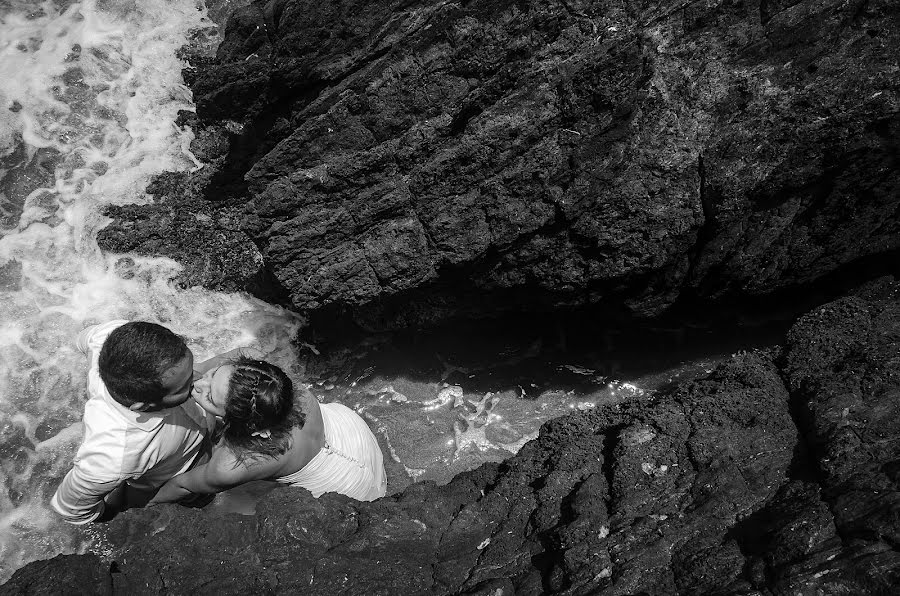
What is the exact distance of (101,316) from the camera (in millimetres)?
4973

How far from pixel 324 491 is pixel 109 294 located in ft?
9.80

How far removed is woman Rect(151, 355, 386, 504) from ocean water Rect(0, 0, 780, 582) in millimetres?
259

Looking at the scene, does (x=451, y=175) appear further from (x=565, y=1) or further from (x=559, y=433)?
(x=559, y=433)

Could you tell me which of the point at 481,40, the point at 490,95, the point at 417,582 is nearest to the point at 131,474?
the point at 417,582

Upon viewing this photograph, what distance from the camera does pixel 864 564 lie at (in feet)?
7.11

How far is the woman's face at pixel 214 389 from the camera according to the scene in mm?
2975

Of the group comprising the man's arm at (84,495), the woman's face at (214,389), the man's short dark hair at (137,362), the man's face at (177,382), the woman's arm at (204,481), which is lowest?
the woman's arm at (204,481)

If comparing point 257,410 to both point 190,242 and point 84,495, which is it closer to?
point 84,495

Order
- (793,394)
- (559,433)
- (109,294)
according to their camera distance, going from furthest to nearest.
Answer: (109,294) < (559,433) < (793,394)

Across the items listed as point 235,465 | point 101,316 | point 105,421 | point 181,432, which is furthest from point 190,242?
point 235,465

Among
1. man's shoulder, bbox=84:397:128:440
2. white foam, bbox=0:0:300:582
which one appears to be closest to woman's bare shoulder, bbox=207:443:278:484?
man's shoulder, bbox=84:397:128:440

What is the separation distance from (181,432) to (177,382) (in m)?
0.47

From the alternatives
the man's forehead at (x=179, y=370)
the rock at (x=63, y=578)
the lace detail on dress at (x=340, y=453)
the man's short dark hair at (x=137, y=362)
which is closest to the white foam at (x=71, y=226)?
the rock at (x=63, y=578)

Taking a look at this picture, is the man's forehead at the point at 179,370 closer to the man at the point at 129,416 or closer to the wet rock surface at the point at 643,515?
the man at the point at 129,416
